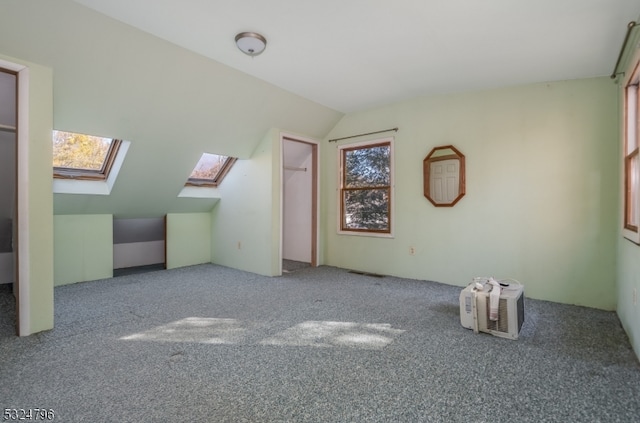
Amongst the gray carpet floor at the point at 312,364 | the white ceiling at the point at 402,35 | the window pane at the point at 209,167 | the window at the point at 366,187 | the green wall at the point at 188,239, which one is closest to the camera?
the gray carpet floor at the point at 312,364

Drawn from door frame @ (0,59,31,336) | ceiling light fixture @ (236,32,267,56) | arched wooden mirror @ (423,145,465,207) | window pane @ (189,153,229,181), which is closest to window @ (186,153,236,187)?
window pane @ (189,153,229,181)

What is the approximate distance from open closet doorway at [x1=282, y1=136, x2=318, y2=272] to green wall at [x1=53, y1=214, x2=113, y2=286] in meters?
2.40

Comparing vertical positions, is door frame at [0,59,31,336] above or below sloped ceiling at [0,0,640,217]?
below

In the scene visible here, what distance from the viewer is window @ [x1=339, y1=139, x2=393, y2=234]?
4.39m

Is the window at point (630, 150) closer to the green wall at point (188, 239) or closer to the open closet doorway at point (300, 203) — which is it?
the open closet doorway at point (300, 203)

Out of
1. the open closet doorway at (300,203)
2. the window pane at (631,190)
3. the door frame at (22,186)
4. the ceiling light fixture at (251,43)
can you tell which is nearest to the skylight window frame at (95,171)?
the door frame at (22,186)

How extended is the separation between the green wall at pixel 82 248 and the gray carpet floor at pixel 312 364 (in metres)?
0.92

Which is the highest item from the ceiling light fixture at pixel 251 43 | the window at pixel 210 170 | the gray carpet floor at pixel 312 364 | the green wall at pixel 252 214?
the ceiling light fixture at pixel 251 43

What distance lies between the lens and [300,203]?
546cm

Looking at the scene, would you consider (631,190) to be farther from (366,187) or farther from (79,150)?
(79,150)

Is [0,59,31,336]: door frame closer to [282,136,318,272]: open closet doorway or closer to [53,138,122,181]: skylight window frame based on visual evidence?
[53,138,122,181]: skylight window frame

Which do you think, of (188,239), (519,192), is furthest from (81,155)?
(519,192)

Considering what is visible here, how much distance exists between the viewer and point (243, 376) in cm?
178

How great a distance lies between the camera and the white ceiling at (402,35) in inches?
83.1
